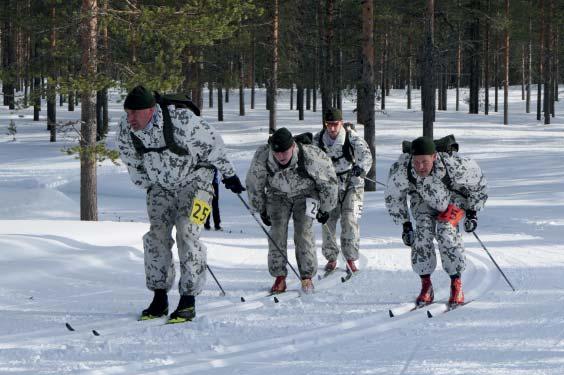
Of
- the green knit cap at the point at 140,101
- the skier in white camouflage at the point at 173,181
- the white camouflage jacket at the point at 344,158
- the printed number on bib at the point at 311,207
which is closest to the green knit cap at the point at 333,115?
the white camouflage jacket at the point at 344,158

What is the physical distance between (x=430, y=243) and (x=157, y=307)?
2570 millimetres

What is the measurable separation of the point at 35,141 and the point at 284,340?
33.1 meters

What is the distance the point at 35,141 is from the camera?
3628 centimetres

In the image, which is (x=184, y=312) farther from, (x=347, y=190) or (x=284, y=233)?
(x=347, y=190)

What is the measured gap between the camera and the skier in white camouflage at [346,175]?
915cm

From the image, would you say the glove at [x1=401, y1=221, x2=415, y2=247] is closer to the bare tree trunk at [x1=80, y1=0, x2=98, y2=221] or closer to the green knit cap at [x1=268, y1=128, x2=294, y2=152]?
the green knit cap at [x1=268, y1=128, x2=294, y2=152]

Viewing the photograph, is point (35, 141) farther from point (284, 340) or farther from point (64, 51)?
point (284, 340)

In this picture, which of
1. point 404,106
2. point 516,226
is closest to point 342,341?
point 516,226

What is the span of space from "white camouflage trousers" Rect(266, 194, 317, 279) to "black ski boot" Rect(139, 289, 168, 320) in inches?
66.3

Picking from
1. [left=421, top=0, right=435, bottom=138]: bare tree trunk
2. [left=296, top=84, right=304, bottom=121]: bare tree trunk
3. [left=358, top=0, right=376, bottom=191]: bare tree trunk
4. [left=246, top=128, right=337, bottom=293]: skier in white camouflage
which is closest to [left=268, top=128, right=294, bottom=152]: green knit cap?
[left=246, top=128, right=337, bottom=293]: skier in white camouflage

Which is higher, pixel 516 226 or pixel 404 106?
pixel 404 106

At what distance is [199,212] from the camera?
6117mm

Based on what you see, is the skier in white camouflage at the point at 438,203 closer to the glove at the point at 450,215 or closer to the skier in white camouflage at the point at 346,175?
the glove at the point at 450,215

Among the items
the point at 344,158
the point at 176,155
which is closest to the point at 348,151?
the point at 344,158
